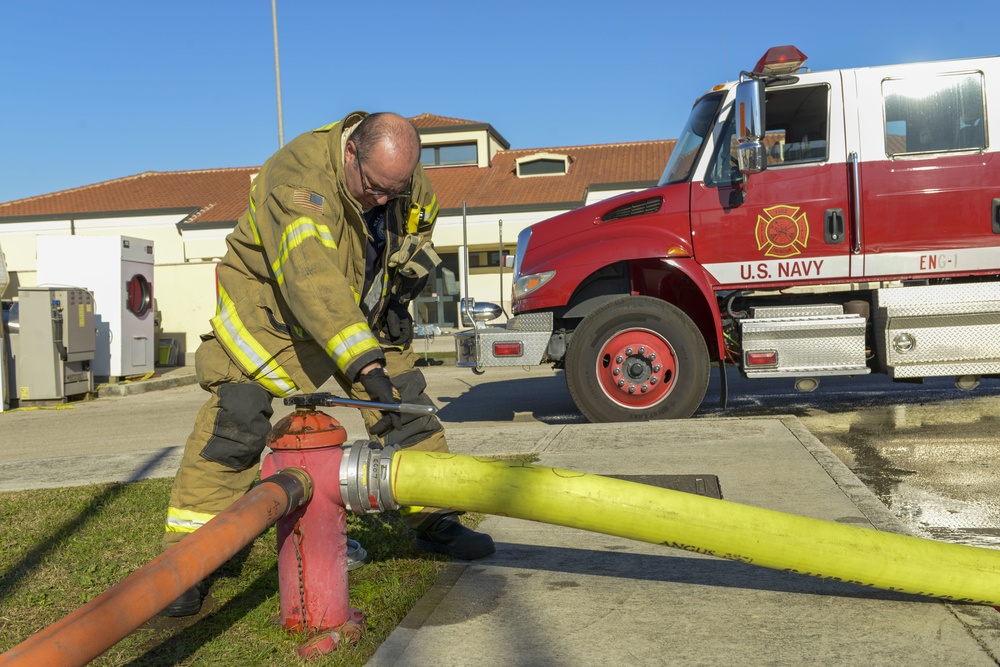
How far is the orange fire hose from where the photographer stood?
1.71 metres

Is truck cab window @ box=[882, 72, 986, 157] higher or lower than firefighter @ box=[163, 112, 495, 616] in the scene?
higher

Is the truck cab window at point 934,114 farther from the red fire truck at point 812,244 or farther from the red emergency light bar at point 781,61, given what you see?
the red emergency light bar at point 781,61

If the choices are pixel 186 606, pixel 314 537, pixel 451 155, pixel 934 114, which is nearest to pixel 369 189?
pixel 314 537

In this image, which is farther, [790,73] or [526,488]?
[790,73]

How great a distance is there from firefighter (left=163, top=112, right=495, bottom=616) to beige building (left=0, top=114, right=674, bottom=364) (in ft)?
76.1

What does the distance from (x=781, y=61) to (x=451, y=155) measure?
1109 inches

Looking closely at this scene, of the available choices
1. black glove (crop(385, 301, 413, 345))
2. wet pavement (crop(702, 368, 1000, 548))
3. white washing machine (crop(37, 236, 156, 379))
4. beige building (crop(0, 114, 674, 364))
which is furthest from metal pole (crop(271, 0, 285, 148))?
black glove (crop(385, 301, 413, 345))

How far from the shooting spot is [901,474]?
4.93 meters

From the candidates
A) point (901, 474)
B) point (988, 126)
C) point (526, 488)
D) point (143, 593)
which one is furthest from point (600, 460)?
point (988, 126)

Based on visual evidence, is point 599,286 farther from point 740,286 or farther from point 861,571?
point 861,571

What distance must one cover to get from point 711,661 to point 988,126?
19.1 ft

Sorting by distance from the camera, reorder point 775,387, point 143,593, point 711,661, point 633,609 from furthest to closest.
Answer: point 775,387, point 633,609, point 711,661, point 143,593

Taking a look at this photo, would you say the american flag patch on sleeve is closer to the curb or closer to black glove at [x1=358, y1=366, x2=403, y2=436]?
black glove at [x1=358, y1=366, x2=403, y2=436]

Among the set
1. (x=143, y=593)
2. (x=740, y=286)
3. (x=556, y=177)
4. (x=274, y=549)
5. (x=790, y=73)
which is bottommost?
(x=274, y=549)
